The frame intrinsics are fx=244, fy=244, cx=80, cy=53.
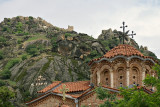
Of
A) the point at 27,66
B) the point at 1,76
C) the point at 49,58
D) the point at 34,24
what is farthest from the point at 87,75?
the point at 34,24

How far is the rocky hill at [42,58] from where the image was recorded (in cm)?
4378

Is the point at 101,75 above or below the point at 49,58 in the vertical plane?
below

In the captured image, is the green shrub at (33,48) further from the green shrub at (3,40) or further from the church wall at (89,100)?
the church wall at (89,100)

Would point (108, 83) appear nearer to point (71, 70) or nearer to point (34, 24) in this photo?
point (71, 70)

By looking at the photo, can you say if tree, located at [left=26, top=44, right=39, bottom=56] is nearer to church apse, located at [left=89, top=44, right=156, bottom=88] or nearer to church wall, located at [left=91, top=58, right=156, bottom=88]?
church apse, located at [left=89, top=44, right=156, bottom=88]

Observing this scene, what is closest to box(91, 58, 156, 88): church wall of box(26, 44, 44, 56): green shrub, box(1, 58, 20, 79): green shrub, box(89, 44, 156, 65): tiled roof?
box(89, 44, 156, 65): tiled roof

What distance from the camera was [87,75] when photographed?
49812 millimetres

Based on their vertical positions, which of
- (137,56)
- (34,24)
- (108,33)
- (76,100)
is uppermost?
(34,24)

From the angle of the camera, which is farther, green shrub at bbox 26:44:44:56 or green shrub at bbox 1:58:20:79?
green shrub at bbox 26:44:44:56

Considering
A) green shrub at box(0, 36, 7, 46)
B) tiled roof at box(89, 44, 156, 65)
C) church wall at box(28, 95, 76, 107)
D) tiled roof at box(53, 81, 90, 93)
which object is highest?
green shrub at box(0, 36, 7, 46)

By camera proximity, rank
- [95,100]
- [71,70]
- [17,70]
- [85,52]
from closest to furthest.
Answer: [95,100], [71,70], [17,70], [85,52]

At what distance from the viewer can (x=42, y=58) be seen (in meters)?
51.3

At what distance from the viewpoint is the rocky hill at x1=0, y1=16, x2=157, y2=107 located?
43.8 m

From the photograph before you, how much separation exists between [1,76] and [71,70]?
16304 millimetres
